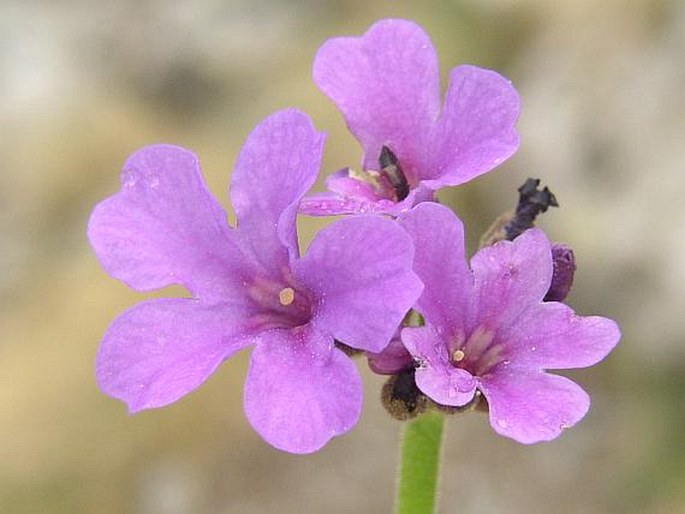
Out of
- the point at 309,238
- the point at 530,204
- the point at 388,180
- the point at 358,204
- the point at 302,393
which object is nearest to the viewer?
the point at 302,393

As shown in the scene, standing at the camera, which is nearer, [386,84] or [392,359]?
[392,359]

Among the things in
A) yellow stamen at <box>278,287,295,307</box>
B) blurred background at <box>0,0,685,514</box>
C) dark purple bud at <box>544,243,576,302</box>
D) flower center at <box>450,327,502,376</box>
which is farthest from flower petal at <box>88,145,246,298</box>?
blurred background at <box>0,0,685,514</box>

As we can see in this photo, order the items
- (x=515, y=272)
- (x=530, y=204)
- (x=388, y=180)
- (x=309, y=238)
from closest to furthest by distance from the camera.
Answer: (x=515, y=272) < (x=388, y=180) < (x=530, y=204) < (x=309, y=238)

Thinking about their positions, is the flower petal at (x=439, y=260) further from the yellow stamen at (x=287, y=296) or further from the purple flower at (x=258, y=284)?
the yellow stamen at (x=287, y=296)

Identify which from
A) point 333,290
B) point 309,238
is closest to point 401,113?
point 333,290

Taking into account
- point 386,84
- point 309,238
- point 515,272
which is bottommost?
point 309,238

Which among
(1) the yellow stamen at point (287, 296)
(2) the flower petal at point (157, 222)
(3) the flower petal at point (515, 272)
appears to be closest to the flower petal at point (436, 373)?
(3) the flower petal at point (515, 272)

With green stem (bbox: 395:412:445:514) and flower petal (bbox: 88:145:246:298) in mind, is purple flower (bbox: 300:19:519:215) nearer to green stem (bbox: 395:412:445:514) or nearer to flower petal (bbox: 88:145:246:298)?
flower petal (bbox: 88:145:246:298)

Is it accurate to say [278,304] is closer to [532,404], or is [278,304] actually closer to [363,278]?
[363,278]
